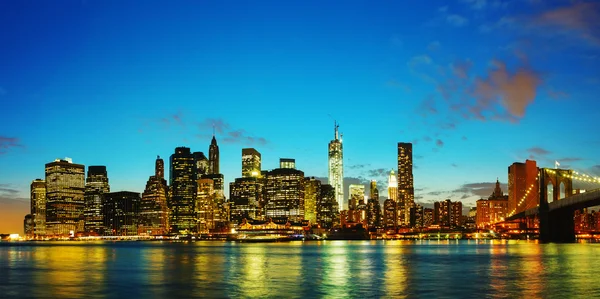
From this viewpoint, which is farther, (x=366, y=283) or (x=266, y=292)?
(x=366, y=283)

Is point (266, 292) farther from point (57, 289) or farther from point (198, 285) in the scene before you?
point (57, 289)

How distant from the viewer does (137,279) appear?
5212 centimetres

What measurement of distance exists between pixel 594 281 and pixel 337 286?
57.1 ft

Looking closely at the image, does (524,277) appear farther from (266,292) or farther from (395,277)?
(266,292)

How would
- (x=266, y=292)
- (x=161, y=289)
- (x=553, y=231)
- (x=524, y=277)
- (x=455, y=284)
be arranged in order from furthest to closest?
(x=553, y=231) < (x=524, y=277) < (x=455, y=284) < (x=161, y=289) < (x=266, y=292)

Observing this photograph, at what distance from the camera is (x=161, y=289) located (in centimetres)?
4325

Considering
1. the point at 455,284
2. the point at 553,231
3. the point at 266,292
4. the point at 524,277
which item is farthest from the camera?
the point at 553,231

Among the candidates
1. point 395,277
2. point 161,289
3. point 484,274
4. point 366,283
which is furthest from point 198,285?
point 484,274

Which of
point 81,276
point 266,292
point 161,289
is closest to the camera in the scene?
point 266,292


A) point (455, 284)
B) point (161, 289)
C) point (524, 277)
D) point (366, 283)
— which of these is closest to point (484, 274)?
point (524, 277)

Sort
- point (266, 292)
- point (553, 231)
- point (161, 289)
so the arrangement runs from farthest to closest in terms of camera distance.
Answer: point (553, 231)
point (161, 289)
point (266, 292)

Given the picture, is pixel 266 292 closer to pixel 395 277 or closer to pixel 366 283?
pixel 366 283

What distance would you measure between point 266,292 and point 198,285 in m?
7.22

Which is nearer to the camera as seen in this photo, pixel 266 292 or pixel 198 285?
pixel 266 292
